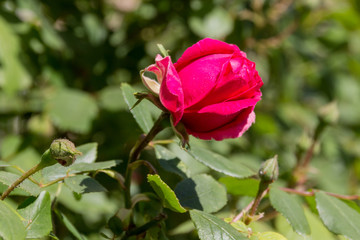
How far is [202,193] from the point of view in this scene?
77 centimetres

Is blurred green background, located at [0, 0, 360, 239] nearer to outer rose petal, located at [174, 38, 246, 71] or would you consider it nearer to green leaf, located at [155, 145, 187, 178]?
green leaf, located at [155, 145, 187, 178]

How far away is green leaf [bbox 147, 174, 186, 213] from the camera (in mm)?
626

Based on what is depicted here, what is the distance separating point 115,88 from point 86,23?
10.1 inches

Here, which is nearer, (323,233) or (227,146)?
(323,233)

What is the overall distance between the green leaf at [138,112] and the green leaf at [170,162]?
5 cm

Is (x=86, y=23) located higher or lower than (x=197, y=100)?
lower

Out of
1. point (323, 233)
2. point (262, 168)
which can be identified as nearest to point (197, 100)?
point (262, 168)

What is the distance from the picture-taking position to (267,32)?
183cm

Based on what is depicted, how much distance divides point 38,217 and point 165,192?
0.16m

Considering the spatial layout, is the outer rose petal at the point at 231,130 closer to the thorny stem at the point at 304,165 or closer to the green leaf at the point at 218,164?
the green leaf at the point at 218,164

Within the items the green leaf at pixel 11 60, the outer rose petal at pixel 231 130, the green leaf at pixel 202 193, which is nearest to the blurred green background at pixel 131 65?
the green leaf at pixel 11 60

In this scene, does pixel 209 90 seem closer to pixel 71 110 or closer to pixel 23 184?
pixel 23 184

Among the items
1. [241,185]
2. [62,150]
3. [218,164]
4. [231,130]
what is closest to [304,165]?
[241,185]

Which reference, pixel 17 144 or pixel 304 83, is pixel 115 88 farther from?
pixel 304 83
